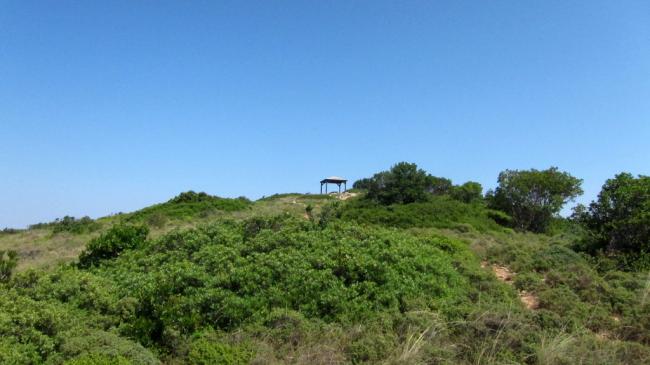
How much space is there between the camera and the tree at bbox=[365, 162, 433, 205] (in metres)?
24.6

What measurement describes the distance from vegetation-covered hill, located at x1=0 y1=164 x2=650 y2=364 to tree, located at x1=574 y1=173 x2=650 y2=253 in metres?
0.08

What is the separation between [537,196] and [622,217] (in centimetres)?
1374

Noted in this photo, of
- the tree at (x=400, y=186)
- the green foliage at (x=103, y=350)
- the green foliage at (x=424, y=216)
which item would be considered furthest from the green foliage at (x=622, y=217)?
the tree at (x=400, y=186)

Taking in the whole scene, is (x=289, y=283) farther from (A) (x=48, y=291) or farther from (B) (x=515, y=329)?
(A) (x=48, y=291)

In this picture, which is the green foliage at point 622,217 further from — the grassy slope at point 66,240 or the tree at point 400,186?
the tree at point 400,186

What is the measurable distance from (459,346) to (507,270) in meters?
5.32

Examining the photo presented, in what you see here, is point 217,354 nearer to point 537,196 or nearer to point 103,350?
point 103,350

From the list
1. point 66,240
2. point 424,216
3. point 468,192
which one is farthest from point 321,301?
point 468,192

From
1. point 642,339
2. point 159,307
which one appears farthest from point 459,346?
point 159,307

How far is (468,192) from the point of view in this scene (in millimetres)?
33312

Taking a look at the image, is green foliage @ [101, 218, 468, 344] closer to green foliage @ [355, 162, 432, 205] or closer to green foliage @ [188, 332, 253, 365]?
green foliage @ [188, 332, 253, 365]

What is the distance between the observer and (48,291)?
24.4ft

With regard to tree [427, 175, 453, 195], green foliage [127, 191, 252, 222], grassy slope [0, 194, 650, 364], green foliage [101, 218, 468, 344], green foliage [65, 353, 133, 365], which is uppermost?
tree [427, 175, 453, 195]

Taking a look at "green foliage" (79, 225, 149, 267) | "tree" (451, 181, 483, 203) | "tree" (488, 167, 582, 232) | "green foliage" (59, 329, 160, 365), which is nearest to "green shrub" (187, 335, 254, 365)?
"green foliage" (59, 329, 160, 365)
